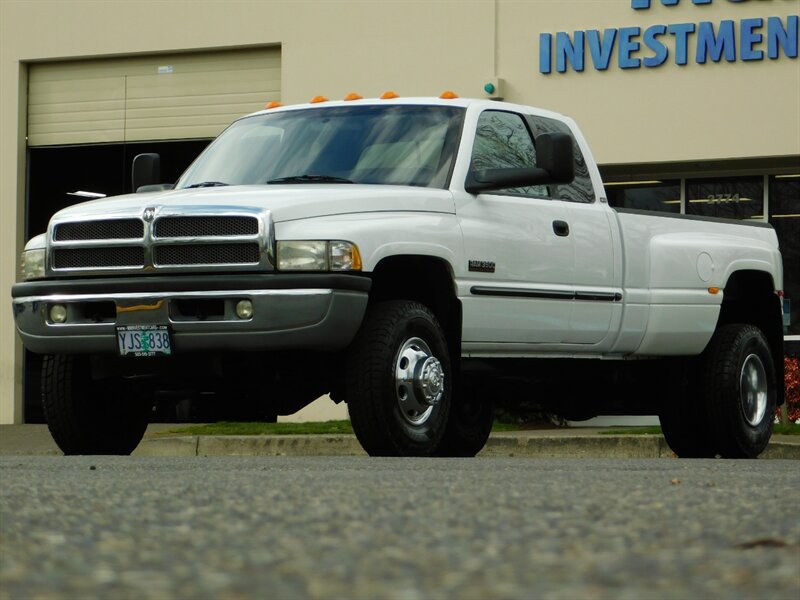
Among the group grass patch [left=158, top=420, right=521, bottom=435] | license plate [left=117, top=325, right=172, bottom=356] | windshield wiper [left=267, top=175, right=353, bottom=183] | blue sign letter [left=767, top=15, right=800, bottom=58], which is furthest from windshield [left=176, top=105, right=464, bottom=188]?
blue sign letter [left=767, top=15, right=800, bottom=58]

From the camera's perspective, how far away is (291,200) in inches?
324

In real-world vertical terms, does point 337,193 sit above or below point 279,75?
below

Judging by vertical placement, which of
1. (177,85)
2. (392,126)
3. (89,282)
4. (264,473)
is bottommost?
(264,473)

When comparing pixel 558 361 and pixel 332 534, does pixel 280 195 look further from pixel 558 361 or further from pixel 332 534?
pixel 332 534

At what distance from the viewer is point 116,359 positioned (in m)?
8.77

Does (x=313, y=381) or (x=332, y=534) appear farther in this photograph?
(x=313, y=381)

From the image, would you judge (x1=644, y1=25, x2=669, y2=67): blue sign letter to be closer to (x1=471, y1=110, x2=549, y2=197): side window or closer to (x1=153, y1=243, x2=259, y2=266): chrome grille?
(x1=471, y1=110, x2=549, y2=197): side window

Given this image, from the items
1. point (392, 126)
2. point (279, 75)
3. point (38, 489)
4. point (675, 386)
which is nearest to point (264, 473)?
point (38, 489)

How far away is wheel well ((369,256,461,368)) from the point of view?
859cm

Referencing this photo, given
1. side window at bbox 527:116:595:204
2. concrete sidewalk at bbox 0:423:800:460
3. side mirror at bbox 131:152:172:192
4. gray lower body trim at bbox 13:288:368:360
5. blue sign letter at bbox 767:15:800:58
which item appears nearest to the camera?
gray lower body trim at bbox 13:288:368:360

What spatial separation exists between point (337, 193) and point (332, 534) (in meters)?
4.59

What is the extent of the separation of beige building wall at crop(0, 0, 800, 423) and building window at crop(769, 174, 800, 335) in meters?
0.88

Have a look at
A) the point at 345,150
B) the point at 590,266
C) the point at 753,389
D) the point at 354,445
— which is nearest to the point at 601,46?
the point at 354,445

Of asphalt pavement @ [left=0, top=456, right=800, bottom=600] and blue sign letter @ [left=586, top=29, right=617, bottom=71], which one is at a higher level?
blue sign letter @ [left=586, top=29, right=617, bottom=71]
